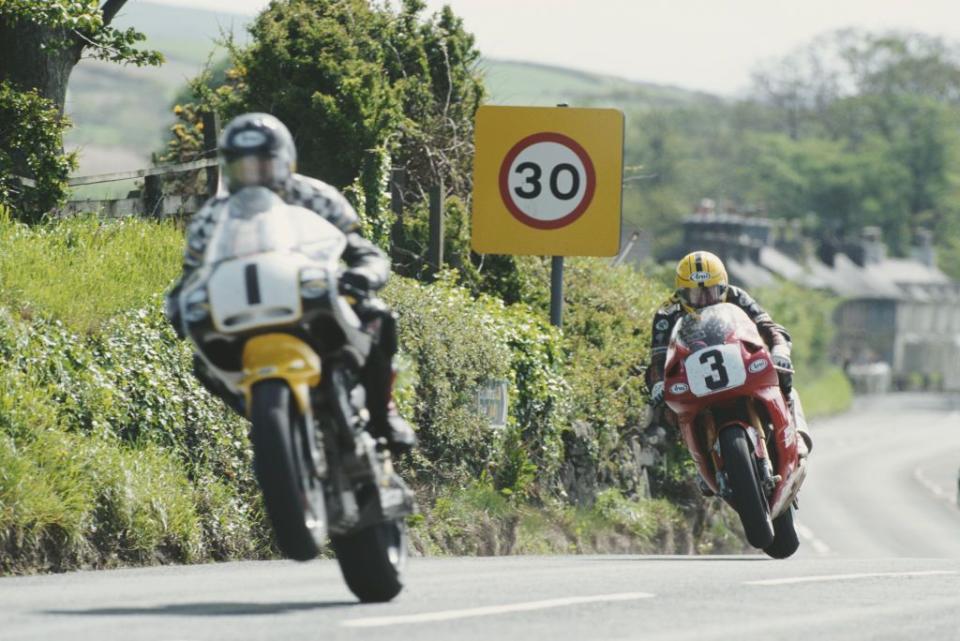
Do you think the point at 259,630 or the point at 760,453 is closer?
the point at 259,630

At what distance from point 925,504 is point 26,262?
146 ft

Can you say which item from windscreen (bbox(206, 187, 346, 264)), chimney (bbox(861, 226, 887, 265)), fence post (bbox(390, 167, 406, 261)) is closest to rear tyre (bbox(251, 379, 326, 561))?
windscreen (bbox(206, 187, 346, 264))

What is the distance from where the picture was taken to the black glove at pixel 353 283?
285 inches

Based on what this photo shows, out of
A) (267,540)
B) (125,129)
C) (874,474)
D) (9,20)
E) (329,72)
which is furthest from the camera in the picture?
(125,129)

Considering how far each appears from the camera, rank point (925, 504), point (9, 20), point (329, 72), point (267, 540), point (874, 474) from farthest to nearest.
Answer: point (874, 474)
point (925, 504)
point (329, 72)
point (9, 20)
point (267, 540)

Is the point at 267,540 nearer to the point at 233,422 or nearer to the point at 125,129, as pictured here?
the point at 233,422

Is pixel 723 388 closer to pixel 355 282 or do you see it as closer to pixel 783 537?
pixel 783 537

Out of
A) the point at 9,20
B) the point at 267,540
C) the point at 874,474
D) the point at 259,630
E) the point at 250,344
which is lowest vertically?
the point at 874,474

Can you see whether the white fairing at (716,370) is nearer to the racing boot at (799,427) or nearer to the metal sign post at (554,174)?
the racing boot at (799,427)

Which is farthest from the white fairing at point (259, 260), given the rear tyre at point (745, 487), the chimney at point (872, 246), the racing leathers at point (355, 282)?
the chimney at point (872, 246)

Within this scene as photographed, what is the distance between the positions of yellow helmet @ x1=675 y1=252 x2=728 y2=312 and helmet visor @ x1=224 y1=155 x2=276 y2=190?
5567 mm

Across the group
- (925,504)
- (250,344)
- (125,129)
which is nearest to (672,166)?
(125,129)

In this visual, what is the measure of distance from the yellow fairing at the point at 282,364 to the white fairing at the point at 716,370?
18.0 ft

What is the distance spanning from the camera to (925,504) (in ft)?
176
